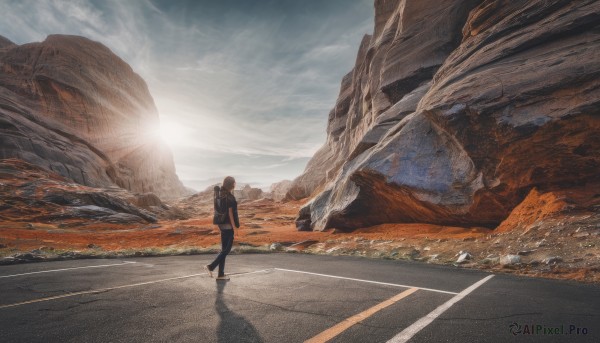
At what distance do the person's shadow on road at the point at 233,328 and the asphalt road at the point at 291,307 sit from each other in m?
0.01

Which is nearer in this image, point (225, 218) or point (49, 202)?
point (225, 218)

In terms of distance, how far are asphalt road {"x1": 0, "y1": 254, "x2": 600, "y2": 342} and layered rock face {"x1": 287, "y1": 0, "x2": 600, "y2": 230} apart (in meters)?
5.97

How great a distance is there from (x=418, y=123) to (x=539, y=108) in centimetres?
496

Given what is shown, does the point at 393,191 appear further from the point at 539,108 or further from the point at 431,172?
the point at 539,108

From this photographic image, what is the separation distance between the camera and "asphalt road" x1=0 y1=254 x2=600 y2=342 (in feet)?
10.2

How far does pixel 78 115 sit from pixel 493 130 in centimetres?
7094

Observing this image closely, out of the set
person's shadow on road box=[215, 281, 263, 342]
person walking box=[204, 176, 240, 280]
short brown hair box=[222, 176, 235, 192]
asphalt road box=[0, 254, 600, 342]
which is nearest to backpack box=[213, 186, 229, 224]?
person walking box=[204, 176, 240, 280]

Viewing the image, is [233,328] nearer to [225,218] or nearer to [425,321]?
[425,321]

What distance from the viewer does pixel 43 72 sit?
55375 millimetres

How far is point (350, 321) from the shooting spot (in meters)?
3.51

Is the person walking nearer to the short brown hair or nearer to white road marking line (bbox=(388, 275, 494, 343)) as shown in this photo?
the short brown hair

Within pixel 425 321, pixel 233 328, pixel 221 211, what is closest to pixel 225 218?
pixel 221 211

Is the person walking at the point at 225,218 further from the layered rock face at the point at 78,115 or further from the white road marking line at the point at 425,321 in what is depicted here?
the layered rock face at the point at 78,115

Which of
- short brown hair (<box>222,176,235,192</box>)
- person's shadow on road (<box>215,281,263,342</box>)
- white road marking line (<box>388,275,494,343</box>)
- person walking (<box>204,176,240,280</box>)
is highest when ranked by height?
short brown hair (<box>222,176,235,192</box>)
